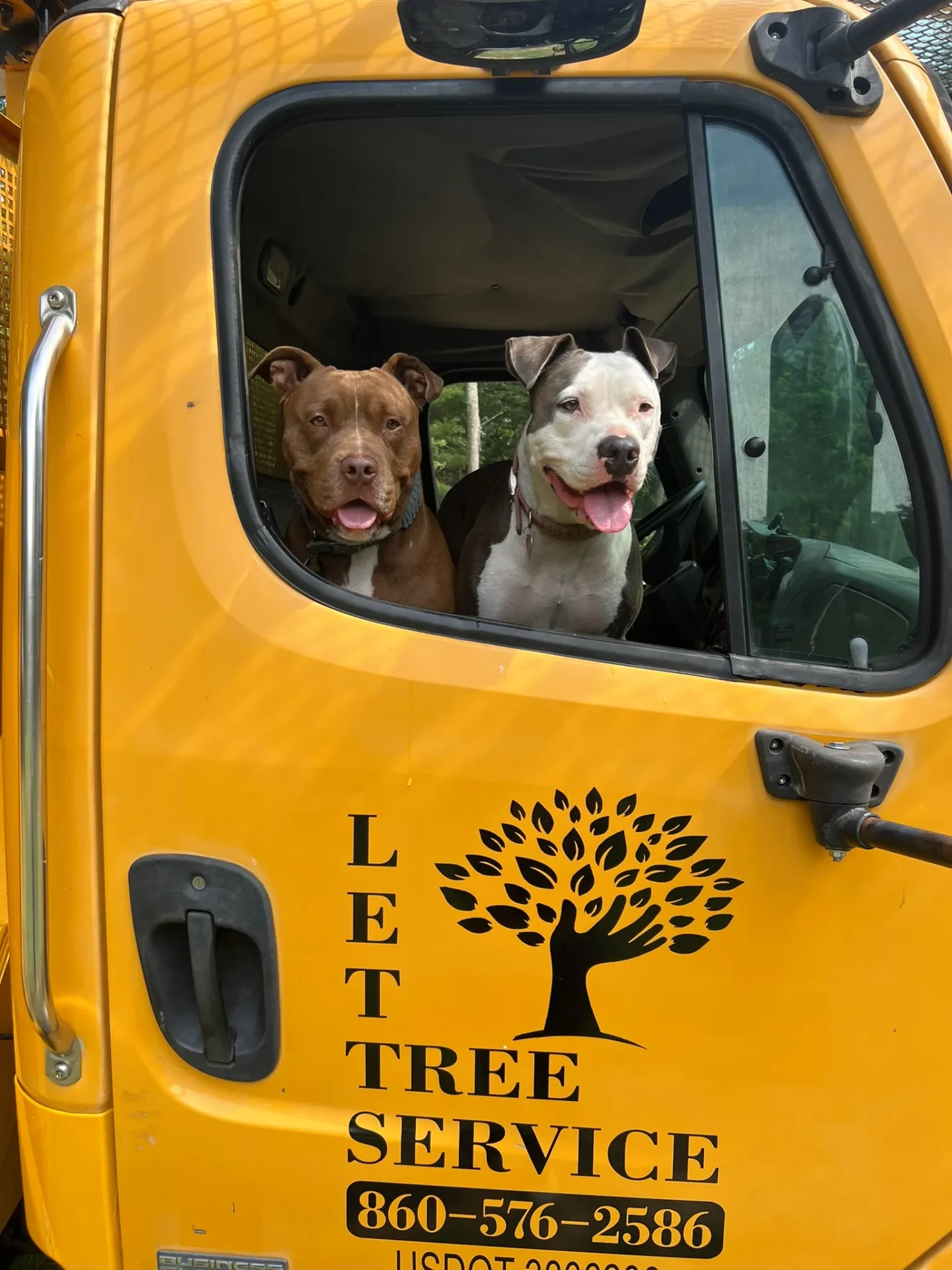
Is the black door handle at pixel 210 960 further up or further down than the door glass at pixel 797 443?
further down

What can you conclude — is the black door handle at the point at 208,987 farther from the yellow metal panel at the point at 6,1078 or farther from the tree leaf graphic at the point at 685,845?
the tree leaf graphic at the point at 685,845

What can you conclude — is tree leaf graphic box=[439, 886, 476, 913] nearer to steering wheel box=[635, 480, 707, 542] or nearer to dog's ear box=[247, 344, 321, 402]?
dog's ear box=[247, 344, 321, 402]

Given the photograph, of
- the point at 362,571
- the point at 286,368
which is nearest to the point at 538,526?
the point at 362,571

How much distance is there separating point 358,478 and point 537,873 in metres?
1.14

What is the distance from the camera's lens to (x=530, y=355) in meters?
2.23

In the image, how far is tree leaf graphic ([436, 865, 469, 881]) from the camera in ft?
4.35

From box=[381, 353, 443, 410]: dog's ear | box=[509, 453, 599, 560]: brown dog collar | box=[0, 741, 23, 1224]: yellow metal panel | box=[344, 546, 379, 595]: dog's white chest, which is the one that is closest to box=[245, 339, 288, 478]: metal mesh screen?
box=[381, 353, 443, 410]: dog's ear

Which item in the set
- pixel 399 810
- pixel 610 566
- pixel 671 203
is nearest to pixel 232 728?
pixel 399 810

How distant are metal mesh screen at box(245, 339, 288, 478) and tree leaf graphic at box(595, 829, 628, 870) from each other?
1.79m

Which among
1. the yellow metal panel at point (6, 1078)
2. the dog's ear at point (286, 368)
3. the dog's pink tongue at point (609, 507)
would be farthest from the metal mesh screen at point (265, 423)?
the yellow metal panel at point (6, 1078)

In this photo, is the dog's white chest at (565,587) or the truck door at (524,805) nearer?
Result: the truck door at (524,805)

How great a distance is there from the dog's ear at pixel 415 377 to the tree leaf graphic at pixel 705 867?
1.62 meters

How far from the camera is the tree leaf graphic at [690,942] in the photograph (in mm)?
1328

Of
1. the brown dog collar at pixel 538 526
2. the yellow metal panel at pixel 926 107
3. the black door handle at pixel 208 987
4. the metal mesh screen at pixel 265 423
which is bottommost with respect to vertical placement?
the black door handle at pixel 208 987
